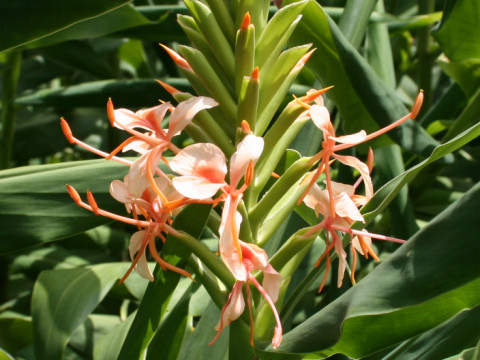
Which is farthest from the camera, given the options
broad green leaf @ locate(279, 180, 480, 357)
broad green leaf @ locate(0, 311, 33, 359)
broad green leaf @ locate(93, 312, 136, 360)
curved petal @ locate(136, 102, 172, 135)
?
broad green leaf @ locate(0, 311, 33, 359)

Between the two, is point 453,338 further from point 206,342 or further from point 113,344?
point 113,344

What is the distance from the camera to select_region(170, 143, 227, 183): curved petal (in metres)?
0.68

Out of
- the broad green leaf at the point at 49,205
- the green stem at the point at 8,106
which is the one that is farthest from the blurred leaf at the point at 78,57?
the broad green leaf at the point at 49,205

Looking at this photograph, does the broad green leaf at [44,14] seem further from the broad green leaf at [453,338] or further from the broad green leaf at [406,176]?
the broad green leaf at [453,338]

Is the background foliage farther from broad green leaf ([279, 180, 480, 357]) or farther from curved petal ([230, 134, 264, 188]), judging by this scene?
curved petal ([230, 134, 264, 188])

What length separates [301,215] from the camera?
0.96m

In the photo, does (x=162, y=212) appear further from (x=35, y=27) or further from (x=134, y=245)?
(x=35, y=27)

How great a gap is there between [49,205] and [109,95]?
1.89ft

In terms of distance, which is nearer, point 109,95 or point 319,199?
point 319,199

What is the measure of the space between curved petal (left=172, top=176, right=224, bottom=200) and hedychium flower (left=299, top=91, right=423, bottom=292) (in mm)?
131

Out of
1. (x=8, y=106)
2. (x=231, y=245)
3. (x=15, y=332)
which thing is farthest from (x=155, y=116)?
(x=8, y=106)

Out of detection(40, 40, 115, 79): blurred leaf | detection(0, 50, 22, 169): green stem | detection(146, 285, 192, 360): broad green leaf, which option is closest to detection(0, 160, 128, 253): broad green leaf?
detection(146, 285, 192, 360): broad green leaf

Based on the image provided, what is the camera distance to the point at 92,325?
4.51 ft

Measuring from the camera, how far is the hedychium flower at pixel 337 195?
736 millimetres
